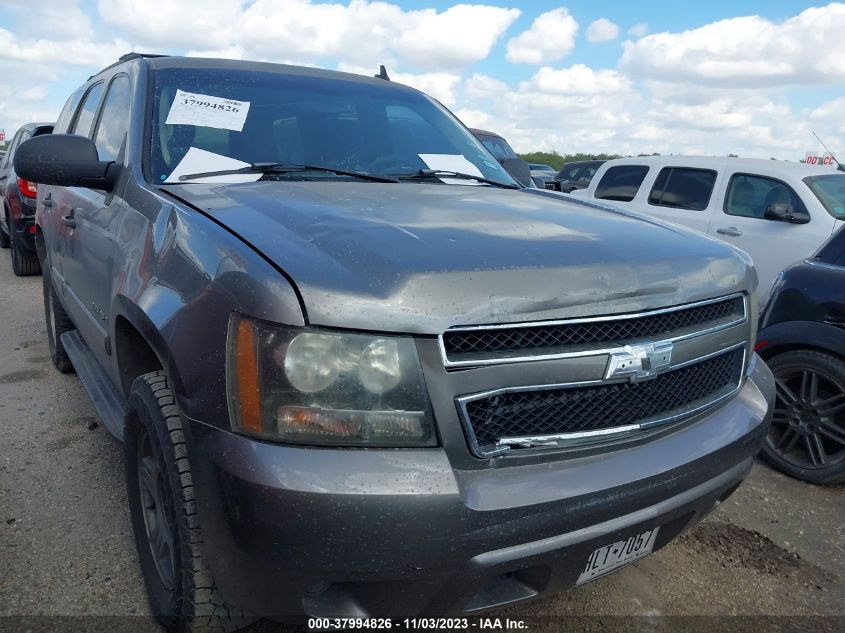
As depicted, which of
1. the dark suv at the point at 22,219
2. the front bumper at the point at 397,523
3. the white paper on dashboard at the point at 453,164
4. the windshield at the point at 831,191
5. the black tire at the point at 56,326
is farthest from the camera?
the dark suv at the point at 22,219

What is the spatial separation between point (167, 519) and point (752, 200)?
22.9 feet

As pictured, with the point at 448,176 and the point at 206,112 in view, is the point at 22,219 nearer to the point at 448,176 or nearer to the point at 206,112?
the point at 206,112

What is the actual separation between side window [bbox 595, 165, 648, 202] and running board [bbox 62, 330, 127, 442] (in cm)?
663

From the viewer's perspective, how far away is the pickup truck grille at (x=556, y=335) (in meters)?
1.61

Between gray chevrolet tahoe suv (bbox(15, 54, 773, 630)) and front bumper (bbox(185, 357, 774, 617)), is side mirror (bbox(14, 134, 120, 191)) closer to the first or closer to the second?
gray chevrolet tahoe suv (bbox(15, 54, 773, 630))

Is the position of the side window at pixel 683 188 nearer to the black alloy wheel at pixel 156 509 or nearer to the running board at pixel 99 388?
the running board at pixel 99 388

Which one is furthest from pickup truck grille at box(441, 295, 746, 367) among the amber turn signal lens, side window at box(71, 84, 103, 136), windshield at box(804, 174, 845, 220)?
windshield at box(804, 174, 845, 220)

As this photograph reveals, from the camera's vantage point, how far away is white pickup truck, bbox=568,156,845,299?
22.2 feet

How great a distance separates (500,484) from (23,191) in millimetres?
8093

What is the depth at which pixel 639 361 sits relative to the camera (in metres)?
1.79

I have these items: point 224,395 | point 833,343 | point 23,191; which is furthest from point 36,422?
point 23,191

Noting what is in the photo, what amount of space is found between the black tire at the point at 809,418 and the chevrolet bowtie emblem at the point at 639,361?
82.5 inches

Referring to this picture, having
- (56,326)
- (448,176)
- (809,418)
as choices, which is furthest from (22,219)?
(809,418)

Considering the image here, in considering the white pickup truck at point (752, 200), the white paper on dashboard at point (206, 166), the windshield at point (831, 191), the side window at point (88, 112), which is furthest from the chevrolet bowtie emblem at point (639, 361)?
the windshield at point (831, 191)
